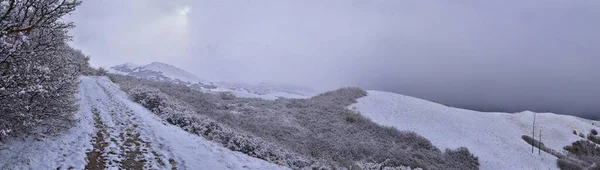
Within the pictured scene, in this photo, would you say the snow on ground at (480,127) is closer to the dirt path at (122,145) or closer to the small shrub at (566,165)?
the small shrub at (566,165)

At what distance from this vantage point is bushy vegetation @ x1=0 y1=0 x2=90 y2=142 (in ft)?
21.4

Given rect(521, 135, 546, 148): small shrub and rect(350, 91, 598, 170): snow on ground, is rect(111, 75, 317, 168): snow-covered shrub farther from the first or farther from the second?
rect(521, 135, 546, 148): small shrub

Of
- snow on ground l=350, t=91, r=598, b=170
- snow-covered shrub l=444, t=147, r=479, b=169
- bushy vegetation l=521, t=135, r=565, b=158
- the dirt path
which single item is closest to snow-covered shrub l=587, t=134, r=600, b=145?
snow on ground l=350, t=91, r=598, b=170

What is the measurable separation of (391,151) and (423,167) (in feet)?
9.14

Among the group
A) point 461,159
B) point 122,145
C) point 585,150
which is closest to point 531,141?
point 585,150

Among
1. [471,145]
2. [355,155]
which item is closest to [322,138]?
[355,155]

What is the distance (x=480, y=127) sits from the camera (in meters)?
39.6

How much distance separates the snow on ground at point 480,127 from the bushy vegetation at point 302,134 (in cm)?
282

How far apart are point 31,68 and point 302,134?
2120cm

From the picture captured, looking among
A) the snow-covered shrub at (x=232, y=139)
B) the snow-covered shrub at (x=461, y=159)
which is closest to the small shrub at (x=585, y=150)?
the snow-covered shrub at (x=461, y=159)

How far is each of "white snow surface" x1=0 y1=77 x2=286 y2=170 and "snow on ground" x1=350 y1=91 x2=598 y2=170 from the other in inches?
988

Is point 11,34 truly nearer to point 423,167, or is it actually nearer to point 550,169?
point 423,167

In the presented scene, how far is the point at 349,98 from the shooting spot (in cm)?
4391

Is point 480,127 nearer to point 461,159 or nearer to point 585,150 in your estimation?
point 461,159
